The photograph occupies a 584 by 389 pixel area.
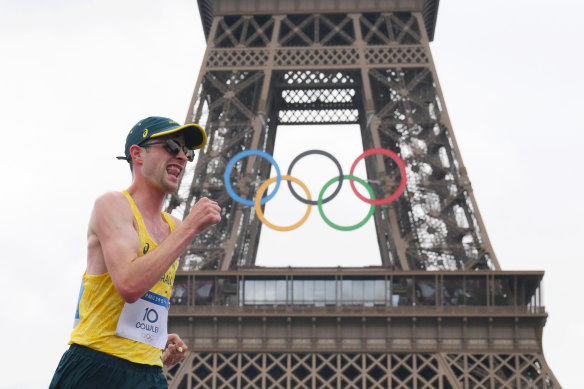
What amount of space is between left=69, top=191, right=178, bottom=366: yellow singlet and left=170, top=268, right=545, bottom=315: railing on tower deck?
4755 centimetres

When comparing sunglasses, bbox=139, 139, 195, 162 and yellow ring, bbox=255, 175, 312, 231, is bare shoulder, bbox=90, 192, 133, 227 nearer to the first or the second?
sunglasses, bbox=139, 139, 195, 162

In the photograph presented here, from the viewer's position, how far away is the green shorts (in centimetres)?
774

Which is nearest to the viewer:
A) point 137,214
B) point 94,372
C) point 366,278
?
point 94,372

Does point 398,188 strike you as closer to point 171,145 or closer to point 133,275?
point 171,145

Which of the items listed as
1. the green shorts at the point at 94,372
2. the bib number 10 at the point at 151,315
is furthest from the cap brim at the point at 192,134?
the green shorts at the point at 94,372

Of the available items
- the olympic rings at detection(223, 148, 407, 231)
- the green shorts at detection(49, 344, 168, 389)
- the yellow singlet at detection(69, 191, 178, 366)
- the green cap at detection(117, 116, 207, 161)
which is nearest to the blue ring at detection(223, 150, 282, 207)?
the olympic rings at detection(223, 148, 407, 231)

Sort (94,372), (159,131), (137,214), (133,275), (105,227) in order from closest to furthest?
(133,275), (94,372), (105,227), (137,214), (159,131)

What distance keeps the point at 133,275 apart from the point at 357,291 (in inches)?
1977

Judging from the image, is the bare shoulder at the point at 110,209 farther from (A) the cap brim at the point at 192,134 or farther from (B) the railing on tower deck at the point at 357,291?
(B) the railing on tower deck at the point at 357,291

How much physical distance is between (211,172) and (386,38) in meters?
13.3

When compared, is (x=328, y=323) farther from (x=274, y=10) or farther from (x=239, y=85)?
(x=274, y=10)

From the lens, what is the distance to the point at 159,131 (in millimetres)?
8281

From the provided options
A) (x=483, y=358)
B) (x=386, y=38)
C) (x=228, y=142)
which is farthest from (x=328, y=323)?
(x=386, y=38)

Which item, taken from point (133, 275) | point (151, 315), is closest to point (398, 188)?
point (151, 315)
